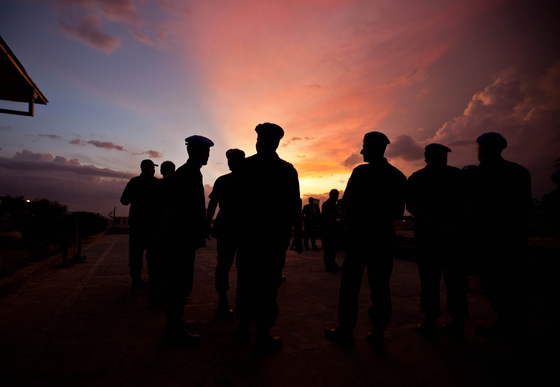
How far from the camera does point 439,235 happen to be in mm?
2857

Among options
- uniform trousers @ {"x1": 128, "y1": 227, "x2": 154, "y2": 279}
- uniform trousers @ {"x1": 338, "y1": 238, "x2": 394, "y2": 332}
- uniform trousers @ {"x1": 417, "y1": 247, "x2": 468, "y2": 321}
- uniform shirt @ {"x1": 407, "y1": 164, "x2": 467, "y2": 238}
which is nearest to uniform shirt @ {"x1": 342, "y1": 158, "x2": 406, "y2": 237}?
uniform trousers @ {"x1": 338, "y1": 238, "x2": 394, "y2": 332}

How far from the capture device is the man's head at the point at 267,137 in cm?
262

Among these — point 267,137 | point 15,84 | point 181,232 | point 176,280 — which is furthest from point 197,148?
point 15,84

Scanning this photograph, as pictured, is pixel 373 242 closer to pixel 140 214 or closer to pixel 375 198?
pixel 375 198

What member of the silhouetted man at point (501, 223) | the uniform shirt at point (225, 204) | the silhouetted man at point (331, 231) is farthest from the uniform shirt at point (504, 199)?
the silhouetted man at point (331, 231)

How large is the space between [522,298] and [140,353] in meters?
3.93

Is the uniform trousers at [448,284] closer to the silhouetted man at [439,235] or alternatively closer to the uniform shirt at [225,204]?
the silhouetted man at [439,235]

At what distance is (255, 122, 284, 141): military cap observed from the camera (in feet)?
8.63

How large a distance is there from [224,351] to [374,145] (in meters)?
2.49

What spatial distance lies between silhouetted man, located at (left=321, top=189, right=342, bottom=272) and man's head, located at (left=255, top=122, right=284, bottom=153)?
4.47 m

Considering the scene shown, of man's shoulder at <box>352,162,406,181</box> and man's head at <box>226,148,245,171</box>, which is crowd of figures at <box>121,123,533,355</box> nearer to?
man's shoulder at <box>352,162,406,181</box>

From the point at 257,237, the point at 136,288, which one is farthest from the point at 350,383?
the point at 136,288

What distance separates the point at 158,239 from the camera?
2703 mm

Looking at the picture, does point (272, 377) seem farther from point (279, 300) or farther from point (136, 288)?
point (136, 288)
